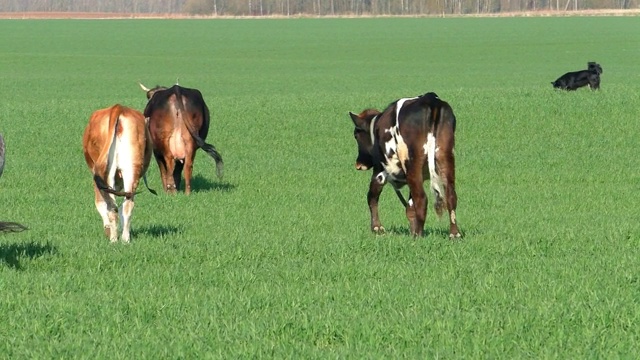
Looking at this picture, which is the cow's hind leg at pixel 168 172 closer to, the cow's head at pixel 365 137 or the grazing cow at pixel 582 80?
the cow's head at pixel 365 137

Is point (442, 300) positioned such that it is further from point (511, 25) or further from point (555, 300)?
point (511, 25)

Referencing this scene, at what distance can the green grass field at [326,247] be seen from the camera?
7.61 meters

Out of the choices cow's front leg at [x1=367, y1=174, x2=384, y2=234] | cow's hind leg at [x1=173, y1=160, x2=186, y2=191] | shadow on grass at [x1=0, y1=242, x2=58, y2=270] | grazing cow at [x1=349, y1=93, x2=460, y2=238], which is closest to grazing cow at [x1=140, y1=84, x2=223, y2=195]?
cow's hind leg at [x1=173, y1=160, x2=186, y2=191]

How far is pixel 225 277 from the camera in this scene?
9.86 meters

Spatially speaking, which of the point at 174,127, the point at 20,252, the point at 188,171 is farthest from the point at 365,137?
the point at 174,127

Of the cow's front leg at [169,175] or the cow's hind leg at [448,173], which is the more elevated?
the cow's hind leg at [448,173]

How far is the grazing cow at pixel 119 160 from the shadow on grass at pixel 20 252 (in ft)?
2.96

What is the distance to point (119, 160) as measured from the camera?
12320 mm

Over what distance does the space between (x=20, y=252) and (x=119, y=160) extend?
5.36 ft

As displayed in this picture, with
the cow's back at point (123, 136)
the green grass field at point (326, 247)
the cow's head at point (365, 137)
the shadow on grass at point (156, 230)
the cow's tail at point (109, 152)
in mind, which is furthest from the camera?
the cow's head at point (365, 137)

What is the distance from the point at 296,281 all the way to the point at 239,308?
1.28 meters

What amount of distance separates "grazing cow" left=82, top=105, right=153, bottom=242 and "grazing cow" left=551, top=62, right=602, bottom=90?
26.3 meters

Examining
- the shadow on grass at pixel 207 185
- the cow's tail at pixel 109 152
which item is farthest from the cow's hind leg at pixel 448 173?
the shadow on grass at pixel 207 185

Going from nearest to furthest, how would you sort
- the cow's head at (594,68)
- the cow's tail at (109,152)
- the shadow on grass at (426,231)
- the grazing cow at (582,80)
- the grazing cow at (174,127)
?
1. the cow's tail at (109,152)
2. the shadow on grass at (426,231)
3. the grazing cow at (174,127)
4. the cow's head at (594,68)
5. the grazing cow at (582,80)
